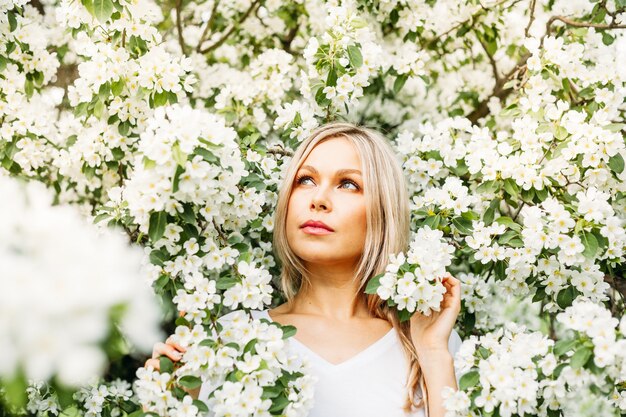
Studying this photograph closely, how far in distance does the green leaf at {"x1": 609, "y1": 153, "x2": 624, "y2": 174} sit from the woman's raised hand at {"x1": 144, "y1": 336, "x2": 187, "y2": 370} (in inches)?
64.9

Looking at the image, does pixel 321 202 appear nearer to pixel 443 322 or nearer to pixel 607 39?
pixel 443 322

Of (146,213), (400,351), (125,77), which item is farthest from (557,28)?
(146,213)

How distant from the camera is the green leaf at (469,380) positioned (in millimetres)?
1905

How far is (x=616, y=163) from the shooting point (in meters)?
2.45

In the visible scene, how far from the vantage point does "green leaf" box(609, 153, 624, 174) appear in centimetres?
244

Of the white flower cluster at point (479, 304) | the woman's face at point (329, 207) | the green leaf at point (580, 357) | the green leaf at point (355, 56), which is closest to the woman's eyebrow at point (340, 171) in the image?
the woman's face at point (329, 207)

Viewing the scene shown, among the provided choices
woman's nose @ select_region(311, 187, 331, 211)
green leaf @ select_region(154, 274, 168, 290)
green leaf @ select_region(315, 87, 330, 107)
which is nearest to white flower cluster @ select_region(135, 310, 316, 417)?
green leaf @ select_region(154, 274, 168, 290)

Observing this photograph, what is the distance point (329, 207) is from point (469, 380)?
0.76 m

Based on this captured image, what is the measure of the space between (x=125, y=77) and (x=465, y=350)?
1542mm

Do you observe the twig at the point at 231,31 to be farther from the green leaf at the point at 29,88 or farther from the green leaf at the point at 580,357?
the green leaf at the point at 580,357

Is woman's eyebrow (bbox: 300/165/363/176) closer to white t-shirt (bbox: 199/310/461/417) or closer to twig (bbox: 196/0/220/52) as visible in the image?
white t-shirt (bbox: 199/310/461/417)

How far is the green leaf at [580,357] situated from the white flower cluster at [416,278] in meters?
0.44

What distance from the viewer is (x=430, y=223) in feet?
8.05

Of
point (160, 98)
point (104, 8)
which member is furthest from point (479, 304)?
point (104, 8)
